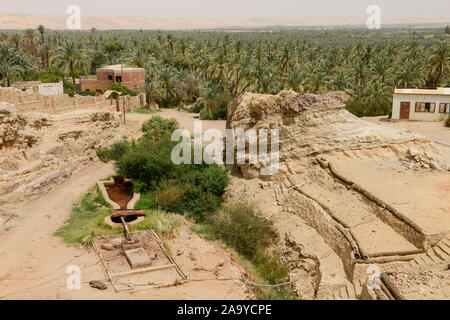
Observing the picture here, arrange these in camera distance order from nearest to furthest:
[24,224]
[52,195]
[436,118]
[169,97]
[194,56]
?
[24,224] < [52,195] < [436,118] < [169,97] < [194,56]

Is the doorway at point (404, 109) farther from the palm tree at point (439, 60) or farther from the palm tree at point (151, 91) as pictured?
the palm tree at point (151, 91)

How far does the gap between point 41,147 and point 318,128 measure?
13.2 metres

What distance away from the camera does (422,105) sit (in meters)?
30.9

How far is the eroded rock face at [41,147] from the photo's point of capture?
18344 mm

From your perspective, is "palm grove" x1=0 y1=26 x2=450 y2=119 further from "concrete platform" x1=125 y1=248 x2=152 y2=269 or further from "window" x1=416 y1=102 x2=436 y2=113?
"concrete platform" x1=125 y1=248 x2=152 y2=269

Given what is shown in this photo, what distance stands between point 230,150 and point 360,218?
9811 millimetres

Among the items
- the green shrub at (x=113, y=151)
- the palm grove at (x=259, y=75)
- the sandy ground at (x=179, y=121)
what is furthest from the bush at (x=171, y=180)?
the palm grove at (x=259, y=75)

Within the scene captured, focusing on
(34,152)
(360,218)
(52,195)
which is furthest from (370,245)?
(34,152)

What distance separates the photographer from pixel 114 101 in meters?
33.9

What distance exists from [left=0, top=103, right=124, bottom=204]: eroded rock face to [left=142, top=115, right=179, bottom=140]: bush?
16.2ft

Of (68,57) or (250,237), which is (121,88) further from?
(250,237)

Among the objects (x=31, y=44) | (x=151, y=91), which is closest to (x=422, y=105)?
(x=151, y=91)
